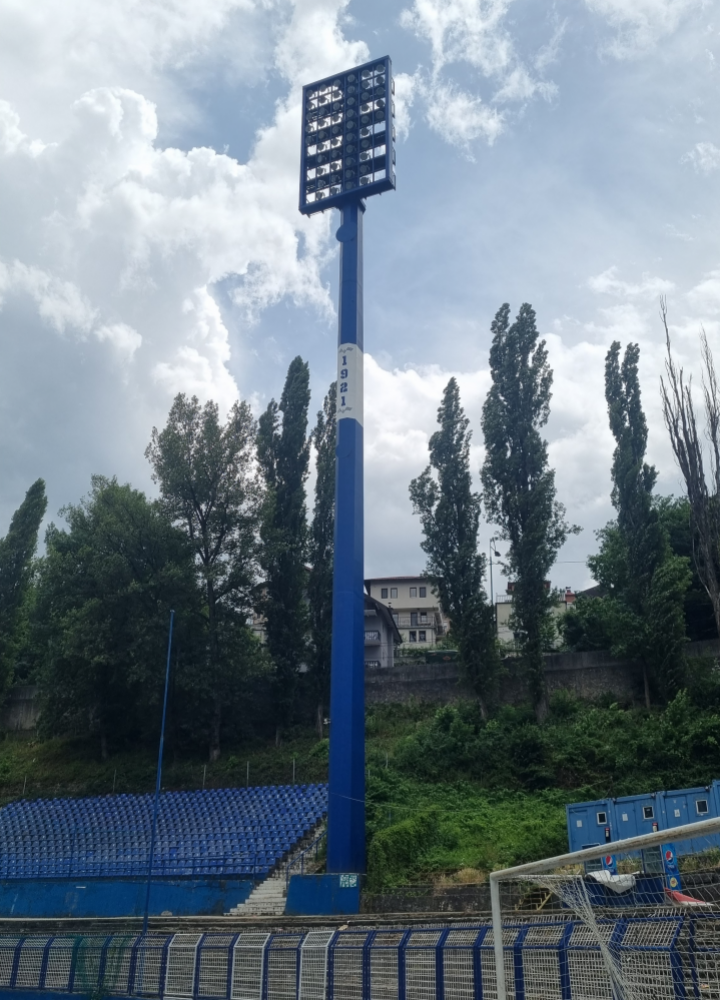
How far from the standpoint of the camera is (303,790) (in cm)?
2806

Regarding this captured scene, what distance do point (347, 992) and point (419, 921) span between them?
6662mm

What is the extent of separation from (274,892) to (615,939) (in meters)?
15.6

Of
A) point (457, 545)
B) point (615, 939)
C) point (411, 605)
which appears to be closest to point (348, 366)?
point (457, 545)

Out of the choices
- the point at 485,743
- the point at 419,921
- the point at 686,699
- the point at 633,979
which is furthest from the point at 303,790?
the point at 633,979

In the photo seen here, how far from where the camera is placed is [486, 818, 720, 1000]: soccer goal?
7395 mm

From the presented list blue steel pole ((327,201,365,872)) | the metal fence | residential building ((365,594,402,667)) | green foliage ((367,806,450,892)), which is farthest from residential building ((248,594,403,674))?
the metal fence

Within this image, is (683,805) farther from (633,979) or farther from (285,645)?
(285,645)

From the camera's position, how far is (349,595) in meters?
23.3

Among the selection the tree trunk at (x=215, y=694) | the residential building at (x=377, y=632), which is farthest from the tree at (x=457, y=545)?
the residential building at (x=377, y=632)

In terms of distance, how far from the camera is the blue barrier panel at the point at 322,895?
1959 centimetres

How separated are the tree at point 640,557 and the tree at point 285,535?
13.3 metres

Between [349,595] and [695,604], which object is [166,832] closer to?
[349,595]

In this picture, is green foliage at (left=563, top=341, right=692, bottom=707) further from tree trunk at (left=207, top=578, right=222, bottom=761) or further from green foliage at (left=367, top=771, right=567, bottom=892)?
tree trunk at (left=207, top=578, right=222, bottom=761)

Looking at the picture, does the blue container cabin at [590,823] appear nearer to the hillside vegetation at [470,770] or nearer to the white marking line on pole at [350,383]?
the hillside vegetation at [470,770]
